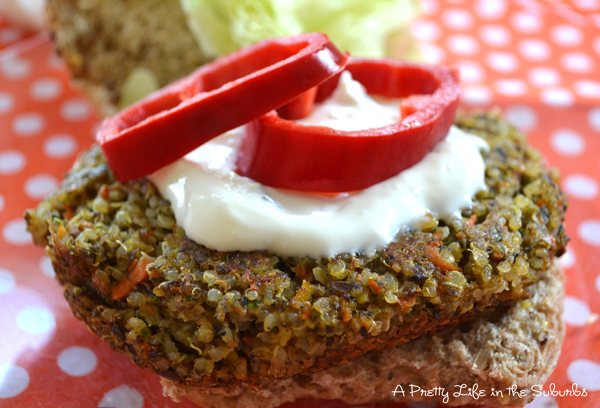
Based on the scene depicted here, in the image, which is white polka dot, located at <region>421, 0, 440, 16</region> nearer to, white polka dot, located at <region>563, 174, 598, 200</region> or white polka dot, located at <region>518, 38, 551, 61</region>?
white polka dot, located at <region>518, 38, 551, 61</region>

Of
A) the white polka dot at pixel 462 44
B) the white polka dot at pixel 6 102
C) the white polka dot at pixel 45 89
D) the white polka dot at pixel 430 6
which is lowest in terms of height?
the white polka dot at pixel 462 44

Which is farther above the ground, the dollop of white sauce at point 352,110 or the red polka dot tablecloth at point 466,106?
the dollop of white sauce at point 352,110

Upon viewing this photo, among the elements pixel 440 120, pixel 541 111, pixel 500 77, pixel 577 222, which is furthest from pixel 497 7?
pixel 440 120

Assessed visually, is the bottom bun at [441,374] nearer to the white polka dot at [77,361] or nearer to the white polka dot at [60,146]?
the white polka dot at [77,361]

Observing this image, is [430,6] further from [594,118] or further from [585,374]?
[585,374]

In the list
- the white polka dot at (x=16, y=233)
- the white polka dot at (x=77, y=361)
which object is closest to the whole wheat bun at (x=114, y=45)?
the white polka dot at (x=16, y=233)

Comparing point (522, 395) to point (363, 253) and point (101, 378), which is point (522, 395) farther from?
point (101, 378)

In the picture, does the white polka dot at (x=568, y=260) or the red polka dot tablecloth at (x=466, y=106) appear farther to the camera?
the white polka dot at (x=568, y=260)
